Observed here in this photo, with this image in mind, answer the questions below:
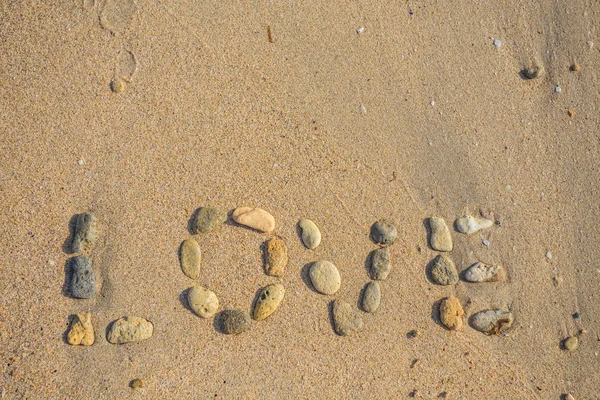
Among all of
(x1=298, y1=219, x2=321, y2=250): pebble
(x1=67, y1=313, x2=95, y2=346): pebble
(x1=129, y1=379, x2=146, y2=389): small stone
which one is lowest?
(x1=129, y1=379, x2=146, y2=389): small stone

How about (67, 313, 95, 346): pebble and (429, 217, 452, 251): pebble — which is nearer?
(67, 313, 95, 346): pebble

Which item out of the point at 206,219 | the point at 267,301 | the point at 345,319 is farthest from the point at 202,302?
the point at 345,319

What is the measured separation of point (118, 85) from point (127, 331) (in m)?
1.39

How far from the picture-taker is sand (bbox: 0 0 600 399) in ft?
8.43

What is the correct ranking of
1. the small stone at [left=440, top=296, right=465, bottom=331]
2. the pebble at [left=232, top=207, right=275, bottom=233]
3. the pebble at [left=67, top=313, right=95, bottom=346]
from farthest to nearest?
the small stone at [left=440, top=296, right=465, bottom=331], the pebble at [left=232, top=207, right=275, bottom=233], the pebble at [left=67, top=313, right=95, bottom=346]

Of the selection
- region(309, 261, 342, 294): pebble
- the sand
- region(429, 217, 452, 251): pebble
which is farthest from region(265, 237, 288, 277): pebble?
region(429, 217, 452, 251): pebble

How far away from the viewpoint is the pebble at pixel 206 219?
2.61 m

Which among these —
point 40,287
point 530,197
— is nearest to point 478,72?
point 530,197

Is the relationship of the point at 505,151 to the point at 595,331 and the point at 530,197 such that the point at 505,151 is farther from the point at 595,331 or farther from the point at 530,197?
the point at 595,331

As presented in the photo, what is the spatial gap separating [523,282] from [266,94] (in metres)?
1.94

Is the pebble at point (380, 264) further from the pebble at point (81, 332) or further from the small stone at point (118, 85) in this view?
the small stone at point (118, 85)

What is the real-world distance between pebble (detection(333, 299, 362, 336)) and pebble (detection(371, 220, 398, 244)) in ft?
1.42

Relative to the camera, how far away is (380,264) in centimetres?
272

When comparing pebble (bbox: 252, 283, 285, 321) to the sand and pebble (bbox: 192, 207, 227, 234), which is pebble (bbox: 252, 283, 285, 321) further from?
pebble (bbox: 192, 207, 227, 234)
